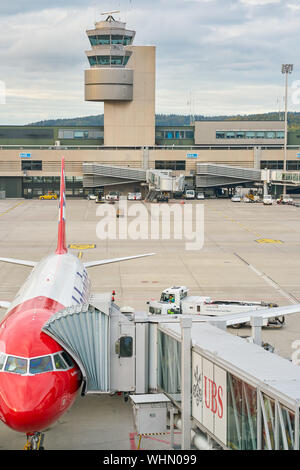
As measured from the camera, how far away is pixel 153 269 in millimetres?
60375

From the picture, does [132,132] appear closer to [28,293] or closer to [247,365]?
[28,293]

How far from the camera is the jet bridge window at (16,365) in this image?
70.4ft

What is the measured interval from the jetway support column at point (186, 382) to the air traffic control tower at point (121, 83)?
130913mm

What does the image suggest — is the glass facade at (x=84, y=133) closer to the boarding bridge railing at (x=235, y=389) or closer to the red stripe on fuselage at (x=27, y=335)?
the red stripe on fuselage at (x=27, y=335)

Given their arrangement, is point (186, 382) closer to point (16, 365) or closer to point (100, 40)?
point (16, 365)

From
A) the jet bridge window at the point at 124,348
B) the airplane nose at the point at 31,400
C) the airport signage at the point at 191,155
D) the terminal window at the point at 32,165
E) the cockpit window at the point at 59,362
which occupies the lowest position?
the airplane nose at the point at 31,400

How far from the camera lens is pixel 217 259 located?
6638 cm

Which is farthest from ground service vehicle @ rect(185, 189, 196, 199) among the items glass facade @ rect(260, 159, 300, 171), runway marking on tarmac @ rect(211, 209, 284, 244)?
runway marking on tarmac @ rect(211, 209, 284, 244)

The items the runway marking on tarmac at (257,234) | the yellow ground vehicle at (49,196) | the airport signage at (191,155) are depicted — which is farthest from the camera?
the yellow ground vehicle at (49,196)

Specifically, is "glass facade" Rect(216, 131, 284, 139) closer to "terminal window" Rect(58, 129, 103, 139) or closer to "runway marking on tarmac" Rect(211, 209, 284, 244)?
"terminal window" Rect(58, 129, 103, 139)

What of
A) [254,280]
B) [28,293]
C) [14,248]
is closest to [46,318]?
[28,293]

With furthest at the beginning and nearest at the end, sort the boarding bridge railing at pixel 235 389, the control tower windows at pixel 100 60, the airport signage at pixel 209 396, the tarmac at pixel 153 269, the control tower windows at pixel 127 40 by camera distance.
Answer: the control tower windows at pixel 100 60 < the control tower windows at pixel 127 40 < the tarmac at pixel 153 269 < the airport signage at pixel 209 396 < the boarding bridge railing at pixel 235 389

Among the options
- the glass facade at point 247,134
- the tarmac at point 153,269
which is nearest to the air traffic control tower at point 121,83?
the glass facade at point 247,134

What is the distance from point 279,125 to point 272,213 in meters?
52.4
